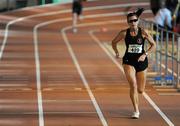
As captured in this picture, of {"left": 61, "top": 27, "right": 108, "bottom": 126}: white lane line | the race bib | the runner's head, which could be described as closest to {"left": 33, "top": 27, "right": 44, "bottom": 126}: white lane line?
{"left": 61, "top": 27, "right": 108, "bottom": 126}: white lane line

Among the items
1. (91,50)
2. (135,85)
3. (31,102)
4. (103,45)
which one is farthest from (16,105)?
(103,45)

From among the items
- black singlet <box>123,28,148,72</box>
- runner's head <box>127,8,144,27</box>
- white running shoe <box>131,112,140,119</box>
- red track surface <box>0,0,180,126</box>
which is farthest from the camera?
red track surface <box>0,0,180,126</box>

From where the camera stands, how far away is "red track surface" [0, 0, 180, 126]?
1384cm

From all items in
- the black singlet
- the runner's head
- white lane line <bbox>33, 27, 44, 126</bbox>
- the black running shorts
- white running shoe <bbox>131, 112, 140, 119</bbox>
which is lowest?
white lane line <bbox>33, 27, 44, 126</bbox>

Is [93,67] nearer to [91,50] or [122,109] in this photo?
[91,50]

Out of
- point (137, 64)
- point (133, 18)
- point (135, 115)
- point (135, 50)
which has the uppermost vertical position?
point (133, 18)

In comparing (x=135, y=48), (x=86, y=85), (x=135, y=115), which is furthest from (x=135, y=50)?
(x=86, y=85)

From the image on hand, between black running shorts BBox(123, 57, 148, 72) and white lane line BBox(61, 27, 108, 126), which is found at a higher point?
black running shorts BBox(123, 57, 148, 72)

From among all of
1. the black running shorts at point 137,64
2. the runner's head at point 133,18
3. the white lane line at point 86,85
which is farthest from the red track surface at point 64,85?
the runner's head at point 133,18

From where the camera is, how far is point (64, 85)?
62.1 ft

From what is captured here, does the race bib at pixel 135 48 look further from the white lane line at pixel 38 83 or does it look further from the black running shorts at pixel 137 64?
the white lane line at pixel 38 83

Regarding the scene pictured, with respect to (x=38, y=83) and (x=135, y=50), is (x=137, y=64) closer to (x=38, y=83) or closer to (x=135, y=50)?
(x=135, y=50)

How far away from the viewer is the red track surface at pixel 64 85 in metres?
13.8

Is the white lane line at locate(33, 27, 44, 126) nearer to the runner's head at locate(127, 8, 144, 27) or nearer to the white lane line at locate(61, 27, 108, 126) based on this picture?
the white lane line at locate(61, 27, 108, 126)
